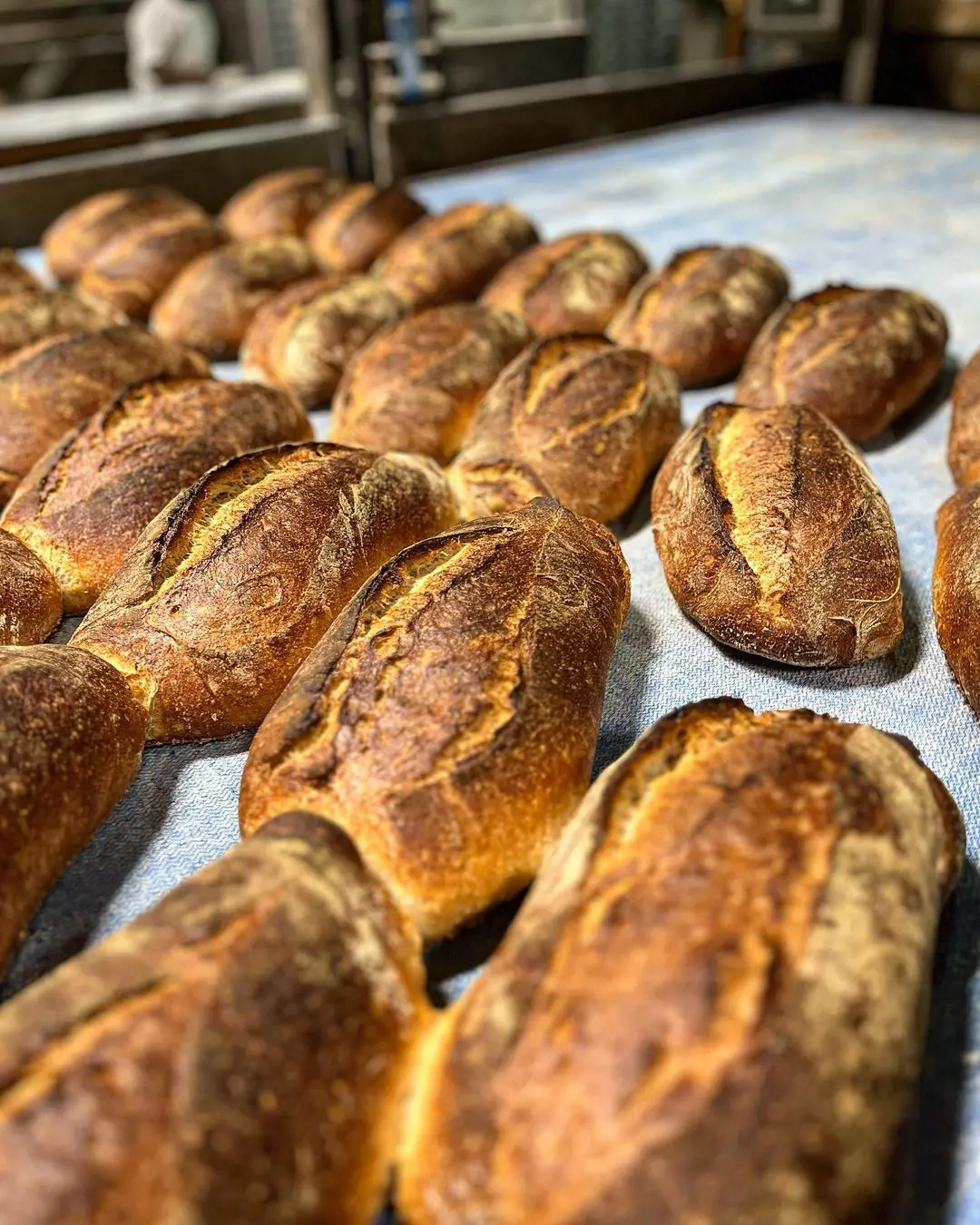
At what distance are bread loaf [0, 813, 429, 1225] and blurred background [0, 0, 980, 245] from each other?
4.20 metres

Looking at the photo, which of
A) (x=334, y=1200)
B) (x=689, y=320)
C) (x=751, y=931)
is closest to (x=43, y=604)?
(x=334, y=1200)

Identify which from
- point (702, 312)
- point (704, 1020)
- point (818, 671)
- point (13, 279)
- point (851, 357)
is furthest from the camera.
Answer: point (13, 279)

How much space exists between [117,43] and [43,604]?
10.5 meters

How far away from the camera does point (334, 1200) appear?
3.12 ft

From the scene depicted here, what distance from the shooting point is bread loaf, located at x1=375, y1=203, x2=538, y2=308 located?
3.33 metres

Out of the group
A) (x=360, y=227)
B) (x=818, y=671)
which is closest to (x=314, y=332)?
(x=360, y=227)

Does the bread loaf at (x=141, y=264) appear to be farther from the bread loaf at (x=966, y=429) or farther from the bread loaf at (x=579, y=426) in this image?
the bread loaf at (x=966, y=429)

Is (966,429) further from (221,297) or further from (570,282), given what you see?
(221,297)

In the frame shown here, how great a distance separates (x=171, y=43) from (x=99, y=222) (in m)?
5.41

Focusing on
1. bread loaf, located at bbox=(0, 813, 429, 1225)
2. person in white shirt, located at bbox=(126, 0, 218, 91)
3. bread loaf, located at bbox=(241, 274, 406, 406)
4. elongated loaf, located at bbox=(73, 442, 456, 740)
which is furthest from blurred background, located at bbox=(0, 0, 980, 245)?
bread loaf, located at bbox=(0, 813, 429, 1225)

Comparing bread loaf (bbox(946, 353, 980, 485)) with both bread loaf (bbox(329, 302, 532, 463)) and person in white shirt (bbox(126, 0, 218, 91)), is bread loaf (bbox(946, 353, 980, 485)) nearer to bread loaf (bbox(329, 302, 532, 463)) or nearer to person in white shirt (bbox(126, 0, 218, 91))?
bread loaf (bbox(329, 302, 532, 463))

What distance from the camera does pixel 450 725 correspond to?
4.41ft

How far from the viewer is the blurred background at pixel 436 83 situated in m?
4.61

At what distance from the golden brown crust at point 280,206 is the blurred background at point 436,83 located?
67 cm
